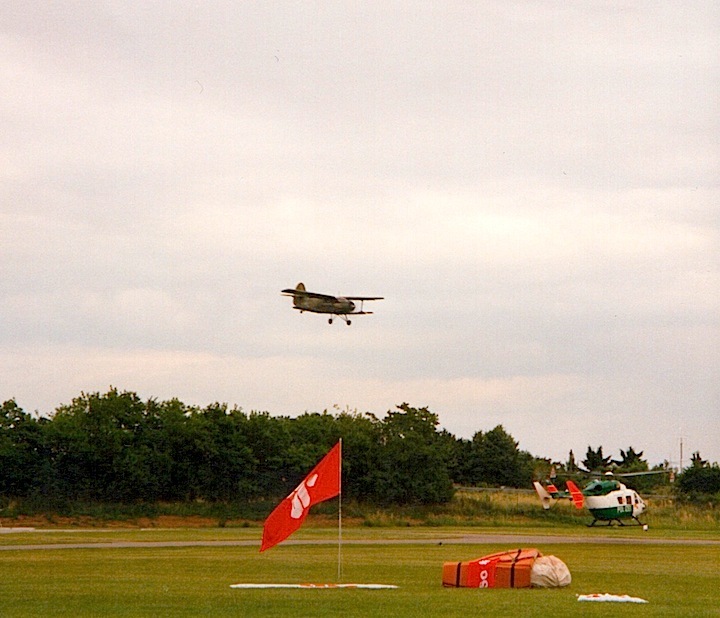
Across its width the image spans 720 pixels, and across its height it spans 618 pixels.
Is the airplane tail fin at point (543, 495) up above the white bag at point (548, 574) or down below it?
above

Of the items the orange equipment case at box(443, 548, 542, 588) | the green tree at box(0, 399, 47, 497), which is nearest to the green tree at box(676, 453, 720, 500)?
the green tree at box(0, 399, 47, 497)

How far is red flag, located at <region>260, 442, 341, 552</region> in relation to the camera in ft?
96.0

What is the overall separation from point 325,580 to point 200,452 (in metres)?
61.5

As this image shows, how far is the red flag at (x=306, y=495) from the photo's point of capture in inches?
1152

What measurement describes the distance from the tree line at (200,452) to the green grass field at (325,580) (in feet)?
111

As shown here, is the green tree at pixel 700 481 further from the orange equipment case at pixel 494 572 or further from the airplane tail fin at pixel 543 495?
the orange equipment case at pixel 494 572

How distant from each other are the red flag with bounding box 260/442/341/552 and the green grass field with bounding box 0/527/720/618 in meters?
1.64

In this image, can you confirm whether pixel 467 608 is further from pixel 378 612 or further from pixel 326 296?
pixel 326 296

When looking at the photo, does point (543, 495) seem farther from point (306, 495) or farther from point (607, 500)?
point (306, 495)

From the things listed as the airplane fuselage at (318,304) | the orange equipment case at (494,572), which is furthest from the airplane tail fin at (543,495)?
the orange equipment case at (494,572)

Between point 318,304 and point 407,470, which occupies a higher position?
point 318,304

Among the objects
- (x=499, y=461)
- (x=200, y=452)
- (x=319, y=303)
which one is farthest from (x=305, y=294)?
(x=499, y=461)

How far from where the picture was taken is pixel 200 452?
9362 centimetres

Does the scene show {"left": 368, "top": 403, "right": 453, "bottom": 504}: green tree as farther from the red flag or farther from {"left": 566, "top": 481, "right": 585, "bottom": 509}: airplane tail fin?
the red flag
